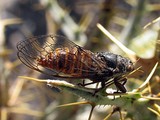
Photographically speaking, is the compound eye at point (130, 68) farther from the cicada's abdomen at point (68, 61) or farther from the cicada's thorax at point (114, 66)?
the cicada's abdomen at point (68, 61)

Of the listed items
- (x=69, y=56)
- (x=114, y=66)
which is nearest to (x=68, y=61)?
(x=69, y=56)

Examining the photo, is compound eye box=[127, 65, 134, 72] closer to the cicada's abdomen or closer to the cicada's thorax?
the cicada's thorax

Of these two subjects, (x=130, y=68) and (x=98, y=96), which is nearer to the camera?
(x=98, y=96)

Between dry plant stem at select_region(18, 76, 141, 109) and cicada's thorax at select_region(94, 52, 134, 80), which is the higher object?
cicada's thorax at select_region(94, 52, 134, 80)

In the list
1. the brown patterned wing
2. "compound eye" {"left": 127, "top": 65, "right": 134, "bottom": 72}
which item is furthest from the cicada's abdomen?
"compound eye" {"left": 127, "top": 65, "right": 134, "bottom": 72}

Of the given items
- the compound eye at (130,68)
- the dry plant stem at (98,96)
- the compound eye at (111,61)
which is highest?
the compound eye at (111,61)

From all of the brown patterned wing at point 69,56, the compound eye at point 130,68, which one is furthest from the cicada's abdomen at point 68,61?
the compound eye at point 130,68

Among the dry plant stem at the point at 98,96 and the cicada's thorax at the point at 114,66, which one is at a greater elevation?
the cicada's thorax at the point at 114,66

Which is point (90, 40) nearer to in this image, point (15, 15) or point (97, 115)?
point (97, 115)

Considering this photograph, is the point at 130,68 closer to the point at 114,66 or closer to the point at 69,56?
the point at 114,66

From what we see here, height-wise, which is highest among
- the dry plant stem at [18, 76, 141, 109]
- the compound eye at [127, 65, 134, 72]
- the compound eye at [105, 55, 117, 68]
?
the compound eye at [105, 55, 117, 68]

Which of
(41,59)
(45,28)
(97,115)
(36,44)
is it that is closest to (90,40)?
(97,115)
